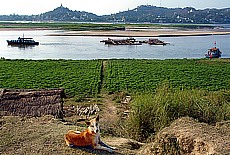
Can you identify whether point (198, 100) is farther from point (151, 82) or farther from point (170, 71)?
point (170, 71)

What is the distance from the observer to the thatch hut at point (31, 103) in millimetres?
13797

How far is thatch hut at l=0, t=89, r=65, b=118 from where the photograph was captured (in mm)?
13797

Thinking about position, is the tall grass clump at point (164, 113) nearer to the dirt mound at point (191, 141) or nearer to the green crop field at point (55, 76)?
the dirt mound at point (191, 141)

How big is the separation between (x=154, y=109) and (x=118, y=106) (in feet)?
23.5

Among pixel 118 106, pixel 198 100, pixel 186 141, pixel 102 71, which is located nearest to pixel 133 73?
pixel 102 71

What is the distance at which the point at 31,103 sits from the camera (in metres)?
14.3

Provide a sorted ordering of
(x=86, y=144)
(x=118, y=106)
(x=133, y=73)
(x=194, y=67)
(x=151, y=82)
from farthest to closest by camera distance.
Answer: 1. (x=194, y=67)
2. (x=133, y=73)
3. (x=151, y=82)
4. (x=118, y=106)
5. (x=86, y=144)

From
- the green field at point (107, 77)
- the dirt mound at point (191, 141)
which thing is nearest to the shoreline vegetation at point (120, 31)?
the green field at point (107, 77)

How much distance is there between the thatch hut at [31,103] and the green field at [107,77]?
6.32 m

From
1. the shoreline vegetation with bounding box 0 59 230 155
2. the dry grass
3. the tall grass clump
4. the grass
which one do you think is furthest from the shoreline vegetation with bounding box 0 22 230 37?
the dry grass

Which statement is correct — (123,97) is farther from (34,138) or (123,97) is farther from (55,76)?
(34,138)

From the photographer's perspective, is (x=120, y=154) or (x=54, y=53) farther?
(x=54, y=53)

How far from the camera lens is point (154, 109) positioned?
39.6ft

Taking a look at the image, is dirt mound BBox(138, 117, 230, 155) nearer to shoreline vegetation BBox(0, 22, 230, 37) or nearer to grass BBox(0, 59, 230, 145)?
grass BBox(0, 59, 230, 145)
